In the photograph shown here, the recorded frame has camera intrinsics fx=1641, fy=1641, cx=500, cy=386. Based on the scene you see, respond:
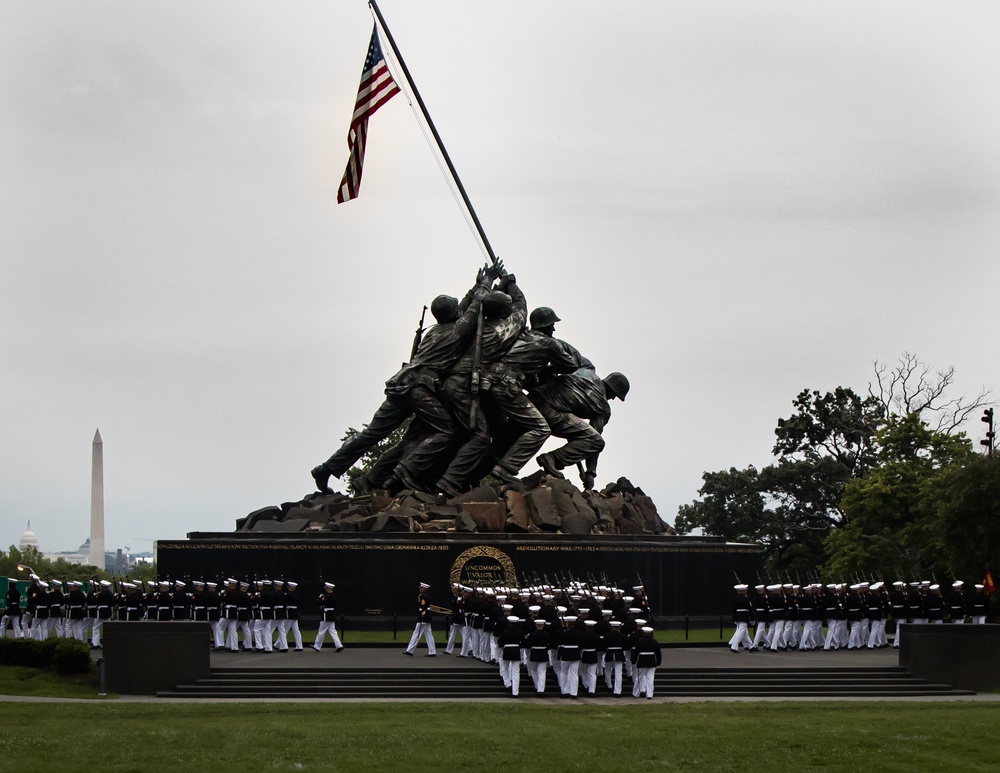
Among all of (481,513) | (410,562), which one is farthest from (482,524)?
(410,562)

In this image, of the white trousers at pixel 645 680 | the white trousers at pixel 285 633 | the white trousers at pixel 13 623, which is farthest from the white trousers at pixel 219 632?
the white trousers at pixel 645 680

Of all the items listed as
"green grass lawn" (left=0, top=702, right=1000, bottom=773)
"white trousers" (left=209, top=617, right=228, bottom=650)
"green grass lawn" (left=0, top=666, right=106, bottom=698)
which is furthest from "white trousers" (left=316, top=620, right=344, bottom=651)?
"green grass lawn" (left=0, top=702, right=1000, bottom=773)

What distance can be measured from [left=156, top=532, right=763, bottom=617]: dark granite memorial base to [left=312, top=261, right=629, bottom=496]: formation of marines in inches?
172

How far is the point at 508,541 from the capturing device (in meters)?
38.3

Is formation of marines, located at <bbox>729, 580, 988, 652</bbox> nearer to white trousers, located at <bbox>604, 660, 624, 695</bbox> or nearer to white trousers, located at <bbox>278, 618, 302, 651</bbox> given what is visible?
white trousers, located at <bbox>604, 660, 624, 695</bbox>

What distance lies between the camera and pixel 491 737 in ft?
72.6

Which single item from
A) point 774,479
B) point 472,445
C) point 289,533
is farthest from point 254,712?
point 774,479

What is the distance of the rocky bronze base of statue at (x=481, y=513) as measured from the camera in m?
39.7

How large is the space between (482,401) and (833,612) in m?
12.1

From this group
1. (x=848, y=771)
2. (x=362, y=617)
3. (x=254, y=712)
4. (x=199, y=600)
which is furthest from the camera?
(x=362, y=617)

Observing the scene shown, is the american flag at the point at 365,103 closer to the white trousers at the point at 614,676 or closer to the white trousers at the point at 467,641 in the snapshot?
the white trousers at the point at 467,641

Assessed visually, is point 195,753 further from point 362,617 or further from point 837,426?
point 837,426

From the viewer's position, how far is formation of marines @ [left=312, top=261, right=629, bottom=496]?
140 ft

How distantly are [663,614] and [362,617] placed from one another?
7.42 m
